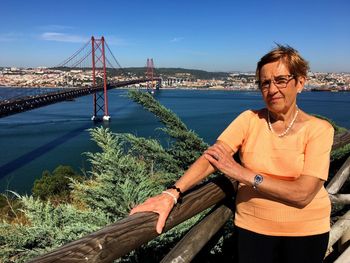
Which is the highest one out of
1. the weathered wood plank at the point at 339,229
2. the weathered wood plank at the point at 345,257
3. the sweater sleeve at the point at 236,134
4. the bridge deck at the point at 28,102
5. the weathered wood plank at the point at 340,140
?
the sweater sleeve at the point at 236,134

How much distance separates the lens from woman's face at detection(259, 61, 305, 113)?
1184mm

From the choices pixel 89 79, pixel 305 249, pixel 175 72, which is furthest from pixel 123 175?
pixel 175 72

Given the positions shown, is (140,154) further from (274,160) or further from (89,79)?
(89,79)

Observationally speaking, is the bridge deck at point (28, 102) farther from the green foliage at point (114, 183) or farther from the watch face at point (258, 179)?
the watch face at point (258, 179)

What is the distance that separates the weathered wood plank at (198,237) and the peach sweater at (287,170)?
0.11 m

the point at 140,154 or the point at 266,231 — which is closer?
the point at 266,231

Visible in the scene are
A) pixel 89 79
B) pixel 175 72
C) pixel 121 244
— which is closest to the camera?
pixel 121 244

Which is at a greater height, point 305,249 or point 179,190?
point 179,190

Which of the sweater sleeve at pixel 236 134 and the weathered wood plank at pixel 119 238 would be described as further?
the sweater sleeve at pixel 236 134

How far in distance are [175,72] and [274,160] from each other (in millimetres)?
96460

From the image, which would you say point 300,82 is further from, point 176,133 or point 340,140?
point 176,133

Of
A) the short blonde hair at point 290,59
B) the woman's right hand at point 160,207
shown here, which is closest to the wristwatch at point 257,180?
the woman's right hand at point 160,207

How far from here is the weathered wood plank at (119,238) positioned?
795 millimetres

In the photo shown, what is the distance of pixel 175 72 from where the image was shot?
96.5 m
